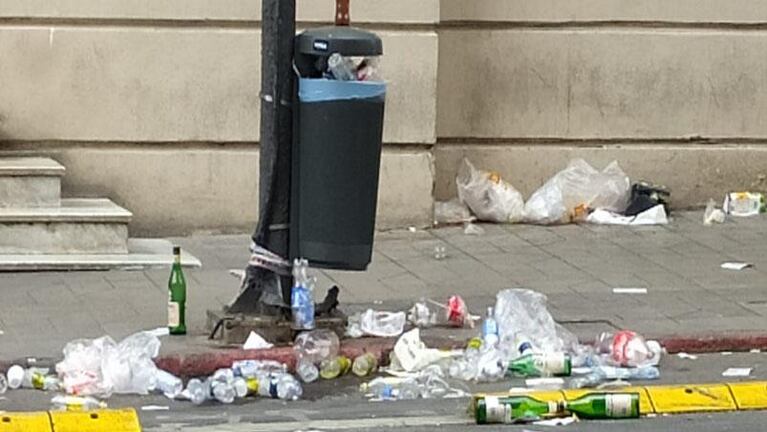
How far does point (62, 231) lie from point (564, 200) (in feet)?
12.3

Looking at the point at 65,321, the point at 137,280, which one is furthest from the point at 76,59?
the point at 65,321

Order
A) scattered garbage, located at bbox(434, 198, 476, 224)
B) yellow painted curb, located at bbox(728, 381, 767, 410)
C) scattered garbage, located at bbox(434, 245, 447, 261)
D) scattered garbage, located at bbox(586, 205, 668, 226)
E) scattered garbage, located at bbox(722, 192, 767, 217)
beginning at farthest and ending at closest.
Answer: scattered garbage, located at bbox(722, 192, 767, 217) → scattered garbage, located at bbox(586, 205, 668, 226) → scattered garbage, located at bbox(434, 198, 476, 224) → scattered garbage, located at bbox(434, 245, 447, 261) → yellow painted curb, located at bbox(728, 381, 767, 410)

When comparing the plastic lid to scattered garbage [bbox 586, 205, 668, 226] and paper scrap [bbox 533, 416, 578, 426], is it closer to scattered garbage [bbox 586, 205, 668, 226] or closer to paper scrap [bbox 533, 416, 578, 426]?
paper scrap [bbox 533, 416, 578, 426]

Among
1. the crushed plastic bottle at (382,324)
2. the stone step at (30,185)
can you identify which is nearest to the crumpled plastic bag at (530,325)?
the crushed plastic bottle at (382,324)

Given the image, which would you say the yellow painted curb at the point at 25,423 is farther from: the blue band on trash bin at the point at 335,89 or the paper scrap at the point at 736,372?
the paper scrap at the point at 736,372

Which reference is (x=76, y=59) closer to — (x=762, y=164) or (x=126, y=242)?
(x=126, y=242)

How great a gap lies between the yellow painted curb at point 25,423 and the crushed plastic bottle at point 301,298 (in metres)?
1.64

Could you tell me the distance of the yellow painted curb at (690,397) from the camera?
823 cm

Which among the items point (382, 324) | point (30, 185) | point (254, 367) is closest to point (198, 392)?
point (254, 367)

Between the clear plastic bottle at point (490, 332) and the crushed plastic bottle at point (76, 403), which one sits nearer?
the crushed plastic bottle at point (76, 403)

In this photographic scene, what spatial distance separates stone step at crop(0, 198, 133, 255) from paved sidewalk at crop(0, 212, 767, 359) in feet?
1.04

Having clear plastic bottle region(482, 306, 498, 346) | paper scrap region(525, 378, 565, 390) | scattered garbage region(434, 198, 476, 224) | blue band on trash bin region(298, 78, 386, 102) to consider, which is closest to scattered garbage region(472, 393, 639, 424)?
paper scrap region(525, 378, 565, 390)

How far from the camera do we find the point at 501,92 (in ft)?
43.1

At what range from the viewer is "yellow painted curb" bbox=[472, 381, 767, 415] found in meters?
8.23
